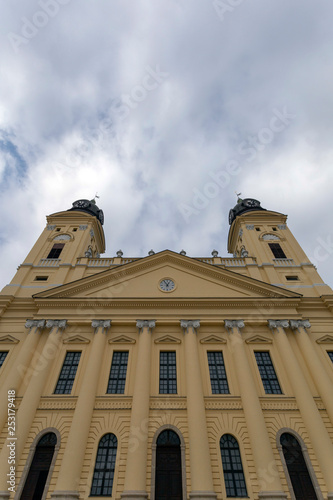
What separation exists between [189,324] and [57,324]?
29.0 ft

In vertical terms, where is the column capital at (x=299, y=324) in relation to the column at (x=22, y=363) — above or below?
above

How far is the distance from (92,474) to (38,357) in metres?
7.29

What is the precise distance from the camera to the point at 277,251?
26.7 meters

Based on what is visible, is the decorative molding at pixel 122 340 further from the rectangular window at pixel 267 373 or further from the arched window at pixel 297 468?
the arched window at pixel 297 468

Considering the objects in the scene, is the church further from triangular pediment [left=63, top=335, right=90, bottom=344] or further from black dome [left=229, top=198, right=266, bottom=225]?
black dome [left=229, top=198, right=266, bottom=225]

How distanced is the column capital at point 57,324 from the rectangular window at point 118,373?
3.94 m

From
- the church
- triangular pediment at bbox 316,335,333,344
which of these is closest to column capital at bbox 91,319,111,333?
the church

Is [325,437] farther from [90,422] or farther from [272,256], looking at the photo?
[272,256]

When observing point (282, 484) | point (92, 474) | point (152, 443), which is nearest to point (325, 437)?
point (282, 484)

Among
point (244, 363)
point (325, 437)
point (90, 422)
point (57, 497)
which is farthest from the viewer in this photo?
point (244, 363)

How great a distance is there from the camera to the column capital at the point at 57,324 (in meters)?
19.4

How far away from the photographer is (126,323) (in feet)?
64.5

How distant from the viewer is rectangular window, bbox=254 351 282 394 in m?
17.1

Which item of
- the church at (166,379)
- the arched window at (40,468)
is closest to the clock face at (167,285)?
the church at (166,379)
